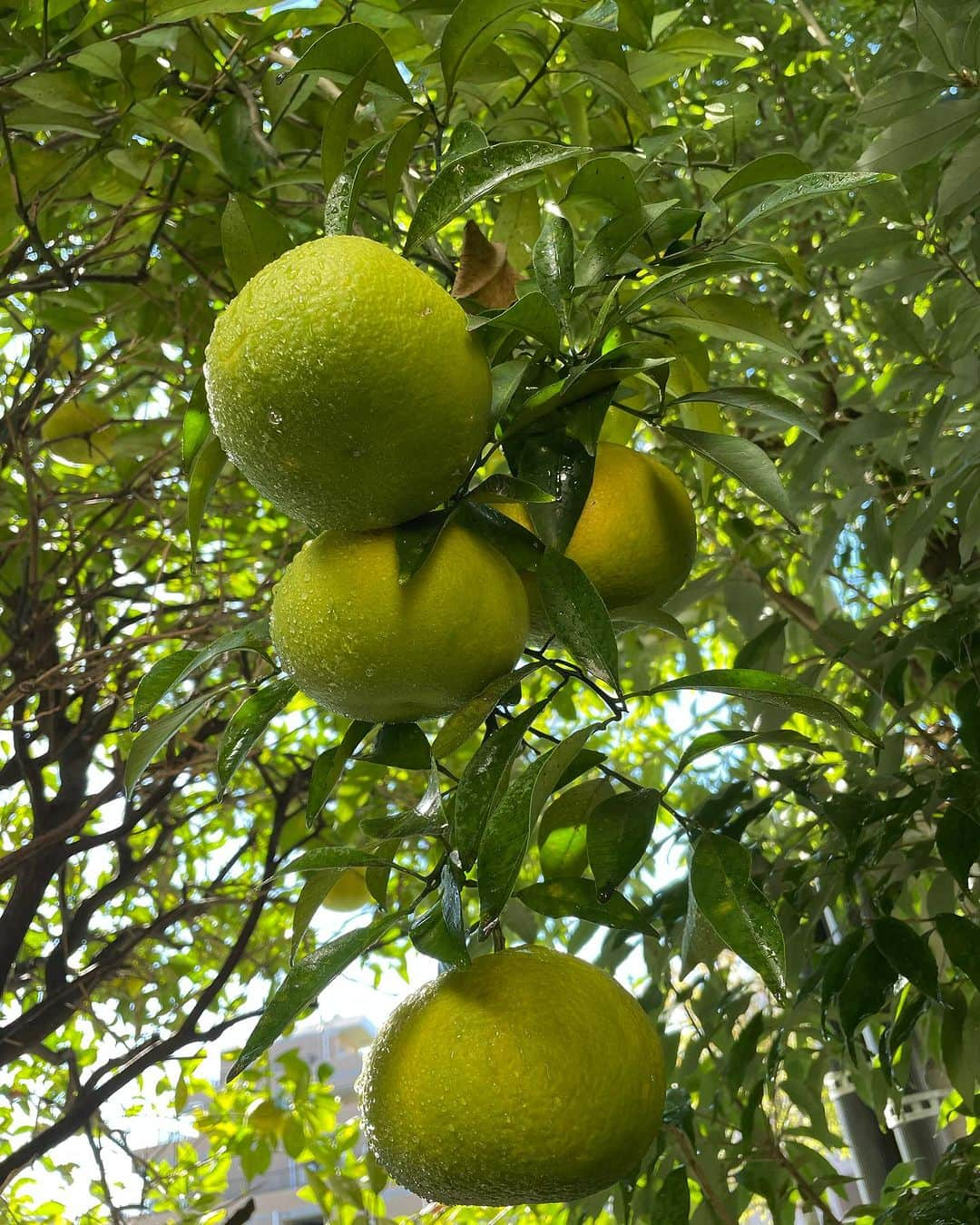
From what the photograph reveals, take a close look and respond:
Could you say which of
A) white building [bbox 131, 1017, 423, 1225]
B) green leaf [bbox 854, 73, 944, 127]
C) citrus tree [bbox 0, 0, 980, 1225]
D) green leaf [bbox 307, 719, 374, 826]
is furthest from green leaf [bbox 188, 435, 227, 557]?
white building [bbox 131, 1017, 423, 1225]

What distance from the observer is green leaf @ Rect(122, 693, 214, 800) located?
49 centimetres

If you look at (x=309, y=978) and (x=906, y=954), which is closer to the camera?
(x=309, y=978)

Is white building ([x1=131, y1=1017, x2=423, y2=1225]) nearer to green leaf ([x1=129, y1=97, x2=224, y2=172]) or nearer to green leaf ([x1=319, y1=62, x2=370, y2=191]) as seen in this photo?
green leaf ([x1=129, y1=97, x2=224, y2=172])

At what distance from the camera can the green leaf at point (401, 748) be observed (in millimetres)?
523

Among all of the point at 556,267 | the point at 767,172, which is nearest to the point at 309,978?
the point at 556,267

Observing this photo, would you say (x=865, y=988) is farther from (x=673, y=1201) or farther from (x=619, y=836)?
(x=619, y=836)

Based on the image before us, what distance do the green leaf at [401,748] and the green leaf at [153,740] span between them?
0.08 meters

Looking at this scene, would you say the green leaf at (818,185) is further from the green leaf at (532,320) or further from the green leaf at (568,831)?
the green leaf at (568,831)

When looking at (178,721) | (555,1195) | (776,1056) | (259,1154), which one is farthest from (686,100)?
(259,1154)

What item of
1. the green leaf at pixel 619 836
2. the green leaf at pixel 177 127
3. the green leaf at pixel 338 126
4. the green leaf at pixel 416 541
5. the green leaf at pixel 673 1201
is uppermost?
the green leaf at pixel 177 127

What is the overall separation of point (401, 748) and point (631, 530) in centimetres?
15

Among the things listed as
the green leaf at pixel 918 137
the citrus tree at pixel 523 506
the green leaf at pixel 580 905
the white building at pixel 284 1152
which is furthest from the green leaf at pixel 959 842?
the white building at pixel 284 1152

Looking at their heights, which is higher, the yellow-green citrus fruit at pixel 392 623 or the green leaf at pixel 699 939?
the yellow-green citrus fruit at pixel 392 623

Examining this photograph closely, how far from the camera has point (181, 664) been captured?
51 centimetres
